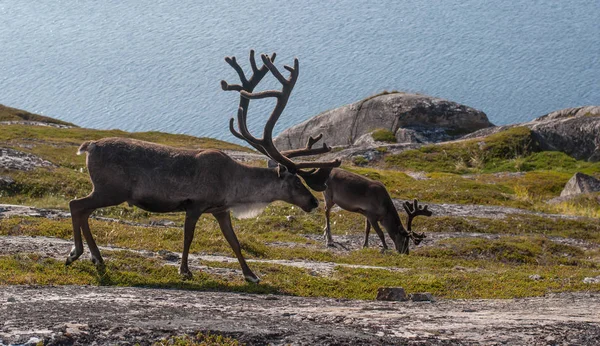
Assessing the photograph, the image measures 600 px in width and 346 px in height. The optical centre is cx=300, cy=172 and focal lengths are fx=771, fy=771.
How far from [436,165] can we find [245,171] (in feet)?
154

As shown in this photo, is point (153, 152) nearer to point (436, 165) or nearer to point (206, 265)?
point (206, 265)

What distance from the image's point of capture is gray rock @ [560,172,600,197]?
4534 centimetres

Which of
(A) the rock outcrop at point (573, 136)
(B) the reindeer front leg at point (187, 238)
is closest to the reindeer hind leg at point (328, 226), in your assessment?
(B) the reindeer front leg at point (187, 238)

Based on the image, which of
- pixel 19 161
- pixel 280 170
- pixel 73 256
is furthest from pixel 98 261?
pixel 19 161

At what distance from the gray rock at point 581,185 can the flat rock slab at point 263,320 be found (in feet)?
108

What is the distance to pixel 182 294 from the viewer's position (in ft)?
46.0

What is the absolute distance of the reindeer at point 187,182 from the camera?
15844mm

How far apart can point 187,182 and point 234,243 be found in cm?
175

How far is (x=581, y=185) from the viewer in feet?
150

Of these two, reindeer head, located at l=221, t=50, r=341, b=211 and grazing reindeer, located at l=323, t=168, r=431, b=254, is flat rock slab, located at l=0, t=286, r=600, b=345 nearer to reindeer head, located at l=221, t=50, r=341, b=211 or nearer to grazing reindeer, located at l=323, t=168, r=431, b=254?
reindeer head, located at l=221, t=50, r=341, b=211

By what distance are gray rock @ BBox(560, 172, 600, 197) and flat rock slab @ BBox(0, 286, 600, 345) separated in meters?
32.9

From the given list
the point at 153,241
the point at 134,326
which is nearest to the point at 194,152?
the point at 153,241

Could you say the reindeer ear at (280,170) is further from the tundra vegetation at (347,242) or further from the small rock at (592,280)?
the small rock at (592,280)

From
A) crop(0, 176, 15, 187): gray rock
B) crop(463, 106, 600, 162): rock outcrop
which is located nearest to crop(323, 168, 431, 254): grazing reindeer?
crop(0, 176, 15, 187): gray rock
